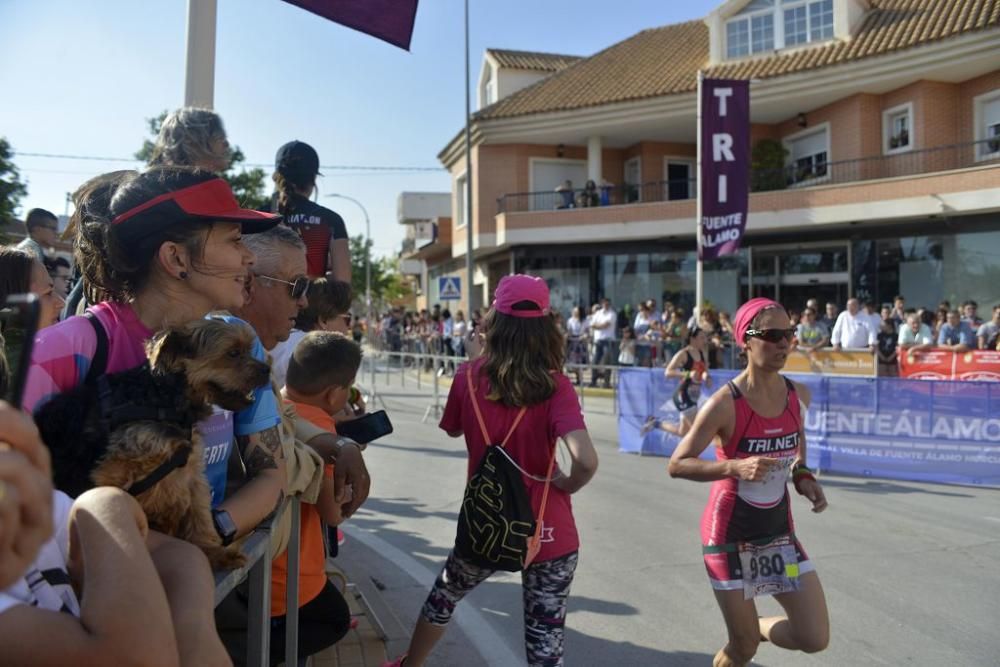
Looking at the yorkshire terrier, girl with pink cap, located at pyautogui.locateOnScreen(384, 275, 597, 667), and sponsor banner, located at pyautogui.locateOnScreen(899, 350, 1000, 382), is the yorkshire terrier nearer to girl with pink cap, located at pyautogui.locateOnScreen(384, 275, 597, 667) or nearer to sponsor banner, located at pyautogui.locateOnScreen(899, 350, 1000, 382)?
girl with pink cap, located at pyautogui.locateOnScreen(384, 275, 597, 667)

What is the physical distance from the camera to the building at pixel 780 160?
2088cm

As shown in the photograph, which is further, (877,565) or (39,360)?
(877,565)

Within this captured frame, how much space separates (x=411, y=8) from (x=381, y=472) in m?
6.07

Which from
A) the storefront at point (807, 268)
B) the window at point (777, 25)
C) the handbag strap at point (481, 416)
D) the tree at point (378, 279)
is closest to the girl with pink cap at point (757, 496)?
the handbag strap at point (481, 416)

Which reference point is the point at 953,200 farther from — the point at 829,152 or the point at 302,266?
the point at 302,266

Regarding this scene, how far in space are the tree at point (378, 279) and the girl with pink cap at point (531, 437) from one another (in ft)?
197

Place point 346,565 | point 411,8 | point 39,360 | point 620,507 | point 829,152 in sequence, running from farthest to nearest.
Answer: point 829,152 → point 620,507 → point 346,565 → point 411,8 → point 39,360

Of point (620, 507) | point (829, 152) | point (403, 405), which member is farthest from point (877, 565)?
point (829, 152)

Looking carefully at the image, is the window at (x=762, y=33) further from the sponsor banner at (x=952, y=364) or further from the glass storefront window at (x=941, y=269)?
the sponsor banner at (x=952, y=364)

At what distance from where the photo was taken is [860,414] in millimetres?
9492

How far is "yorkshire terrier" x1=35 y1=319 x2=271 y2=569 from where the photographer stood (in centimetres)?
159

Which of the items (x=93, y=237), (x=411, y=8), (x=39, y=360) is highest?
(x=411, y=8)

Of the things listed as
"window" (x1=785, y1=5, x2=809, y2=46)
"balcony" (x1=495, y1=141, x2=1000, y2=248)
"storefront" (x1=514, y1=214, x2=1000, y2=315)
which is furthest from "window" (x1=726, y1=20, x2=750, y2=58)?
"storefront" (x1=514, y1=214, x2=1000, y2=315)

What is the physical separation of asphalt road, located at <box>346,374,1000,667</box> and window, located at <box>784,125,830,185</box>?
17.3 m
